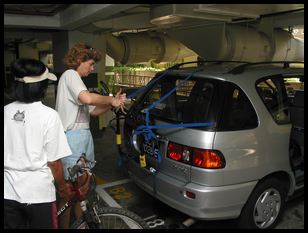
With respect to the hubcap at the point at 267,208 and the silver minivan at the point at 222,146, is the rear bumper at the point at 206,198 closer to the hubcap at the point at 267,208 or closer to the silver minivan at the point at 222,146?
the silver minivan at the point at 222,146

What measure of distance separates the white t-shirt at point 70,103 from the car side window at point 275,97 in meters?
1.72

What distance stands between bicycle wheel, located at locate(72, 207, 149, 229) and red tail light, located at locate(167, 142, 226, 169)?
0.72m

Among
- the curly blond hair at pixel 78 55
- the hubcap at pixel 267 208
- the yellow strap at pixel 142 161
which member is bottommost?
the hubcap at pixel 267 208

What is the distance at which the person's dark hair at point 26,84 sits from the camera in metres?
2.03

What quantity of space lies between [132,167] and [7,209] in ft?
5.51

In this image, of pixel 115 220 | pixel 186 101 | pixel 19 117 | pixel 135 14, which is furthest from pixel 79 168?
pixel 135 14

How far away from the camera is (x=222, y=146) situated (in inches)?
109

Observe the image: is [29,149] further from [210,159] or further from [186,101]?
[186,101]

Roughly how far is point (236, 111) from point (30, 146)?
1.80m

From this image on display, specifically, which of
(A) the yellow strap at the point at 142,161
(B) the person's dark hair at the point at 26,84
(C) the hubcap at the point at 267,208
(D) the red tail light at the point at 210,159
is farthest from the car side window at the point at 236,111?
(B) the person's dark hair at the point at 26,84

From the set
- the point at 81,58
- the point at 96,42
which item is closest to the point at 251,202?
the point at 81,58

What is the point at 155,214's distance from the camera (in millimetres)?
3631

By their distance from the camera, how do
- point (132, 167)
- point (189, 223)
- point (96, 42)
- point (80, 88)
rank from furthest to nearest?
point (96, 42), point (132, 167), point (189, 223), point (80, 88)
